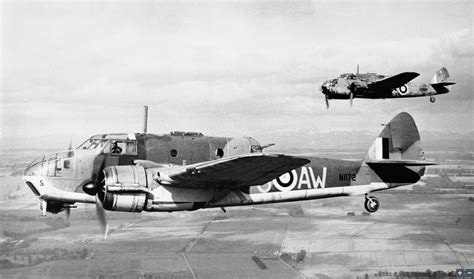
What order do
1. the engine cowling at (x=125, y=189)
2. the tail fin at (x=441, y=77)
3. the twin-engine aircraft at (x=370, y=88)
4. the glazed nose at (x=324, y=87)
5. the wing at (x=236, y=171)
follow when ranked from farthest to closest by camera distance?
the tail fin at (x=441, y=77) → the glazed nose at (x=324, y=87) → the twin-engine aircraft at (x=370, y=88) → the engine cowling at (x=125, y=189) → the wing at (x=236, y=171)

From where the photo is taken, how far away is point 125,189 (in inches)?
365

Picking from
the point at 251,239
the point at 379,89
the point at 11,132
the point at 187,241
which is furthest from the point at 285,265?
the point at 11,132

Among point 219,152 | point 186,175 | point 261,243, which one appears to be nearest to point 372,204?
point 219,152

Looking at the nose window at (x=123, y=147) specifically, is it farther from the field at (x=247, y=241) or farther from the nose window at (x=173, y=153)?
the field at (x=247, y=241)

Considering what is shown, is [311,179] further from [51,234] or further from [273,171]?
[51,234]

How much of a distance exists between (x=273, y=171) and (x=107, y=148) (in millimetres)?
3968

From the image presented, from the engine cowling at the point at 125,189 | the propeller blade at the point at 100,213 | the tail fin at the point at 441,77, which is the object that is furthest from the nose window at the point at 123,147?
the tail fin at the point at 441,77

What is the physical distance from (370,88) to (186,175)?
33.8ft

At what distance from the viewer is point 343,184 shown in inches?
475

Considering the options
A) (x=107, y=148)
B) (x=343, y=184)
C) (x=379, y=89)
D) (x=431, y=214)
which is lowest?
(x=431, y=214)

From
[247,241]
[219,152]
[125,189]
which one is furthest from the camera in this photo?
[247,241]

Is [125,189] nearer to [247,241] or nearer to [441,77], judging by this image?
[441,77]

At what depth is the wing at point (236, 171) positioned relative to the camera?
8.30 m

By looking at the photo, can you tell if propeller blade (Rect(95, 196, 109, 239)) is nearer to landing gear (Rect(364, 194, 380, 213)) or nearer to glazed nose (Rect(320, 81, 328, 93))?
landing gear (Rect(364, 194, 380, 213))
